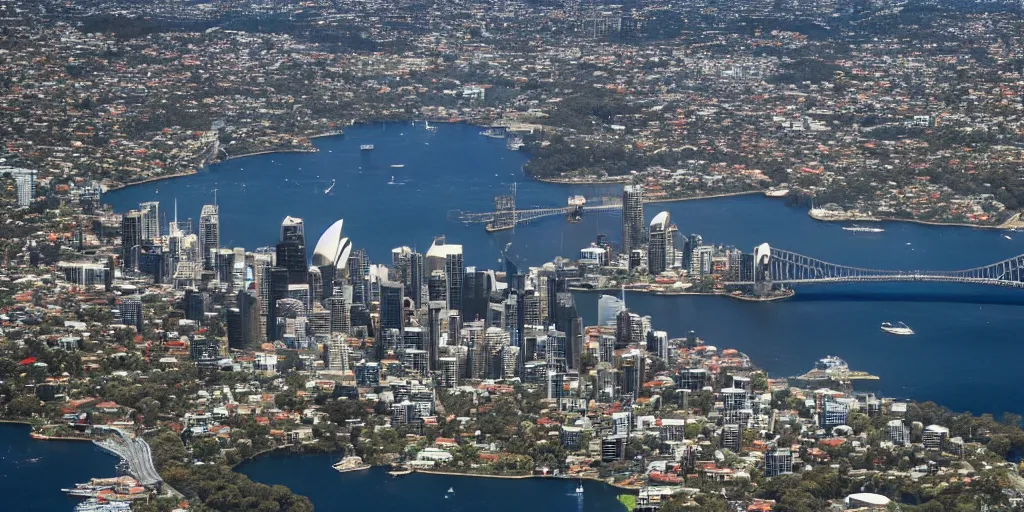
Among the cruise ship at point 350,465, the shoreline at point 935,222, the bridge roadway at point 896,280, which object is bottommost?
the cruise ship at point 350,465

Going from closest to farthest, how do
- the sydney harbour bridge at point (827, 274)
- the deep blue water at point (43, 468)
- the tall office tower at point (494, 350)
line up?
the deep blue water at point (43, 468), the tall office tower at point (494, 350), the sydney harbour bridge at point (827, 274)

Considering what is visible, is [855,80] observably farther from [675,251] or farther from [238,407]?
[238,407]

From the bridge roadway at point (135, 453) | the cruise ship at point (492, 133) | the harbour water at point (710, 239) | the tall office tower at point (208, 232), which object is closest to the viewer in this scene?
the bridge roadway at point (135, 453)

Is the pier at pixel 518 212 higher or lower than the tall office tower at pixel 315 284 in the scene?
higher

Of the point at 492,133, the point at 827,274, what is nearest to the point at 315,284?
the point at 827,274

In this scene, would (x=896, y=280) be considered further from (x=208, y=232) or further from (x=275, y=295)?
(x=208, y=232)

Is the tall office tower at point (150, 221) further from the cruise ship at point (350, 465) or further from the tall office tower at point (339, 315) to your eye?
the cruise ship at point (350, 465)

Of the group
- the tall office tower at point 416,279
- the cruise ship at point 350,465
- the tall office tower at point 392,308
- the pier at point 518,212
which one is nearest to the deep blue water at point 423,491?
the cruise ship at point 350,465

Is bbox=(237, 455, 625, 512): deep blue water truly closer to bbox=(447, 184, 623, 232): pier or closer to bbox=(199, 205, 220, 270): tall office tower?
bbox=(199, 205, 220, 270): tall office tower
